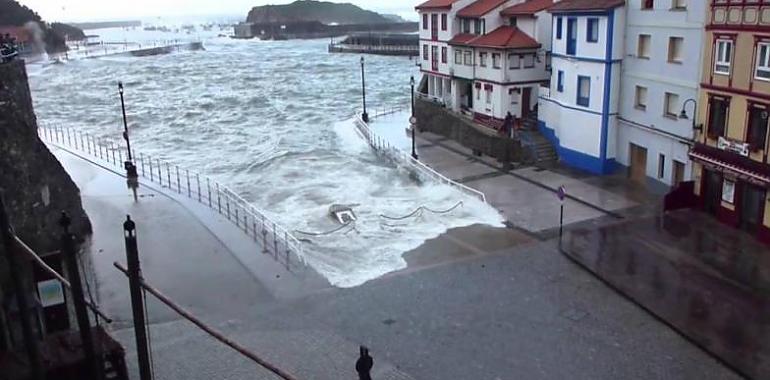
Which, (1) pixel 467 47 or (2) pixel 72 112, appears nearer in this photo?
(1) pixel 467 47

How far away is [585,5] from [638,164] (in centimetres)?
755

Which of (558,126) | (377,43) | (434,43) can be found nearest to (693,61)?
(558,126)

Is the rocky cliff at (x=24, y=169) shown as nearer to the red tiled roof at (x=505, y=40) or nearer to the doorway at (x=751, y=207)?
the doorway at (x=751, y=207)

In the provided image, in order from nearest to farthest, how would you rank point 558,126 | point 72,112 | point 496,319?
point 496,319 < point 558,126 < point 72,112

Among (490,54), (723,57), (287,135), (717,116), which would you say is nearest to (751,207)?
(717,116)

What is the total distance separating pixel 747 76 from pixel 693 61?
3577 millimetres

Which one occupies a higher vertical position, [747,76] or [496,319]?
[747,76]

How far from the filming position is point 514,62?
3712 cm

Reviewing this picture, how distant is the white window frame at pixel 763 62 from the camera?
847 inches

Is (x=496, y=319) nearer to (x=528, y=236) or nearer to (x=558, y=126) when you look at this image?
(x=528, y=236)

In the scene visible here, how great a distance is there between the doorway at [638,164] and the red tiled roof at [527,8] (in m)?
Result: 10.8

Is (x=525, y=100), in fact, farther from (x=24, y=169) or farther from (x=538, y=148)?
(x=24, y=169)

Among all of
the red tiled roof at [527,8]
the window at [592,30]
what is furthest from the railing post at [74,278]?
the red tiled roof at [527,8]

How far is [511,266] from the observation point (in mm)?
20922
